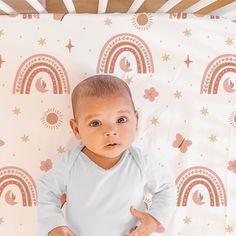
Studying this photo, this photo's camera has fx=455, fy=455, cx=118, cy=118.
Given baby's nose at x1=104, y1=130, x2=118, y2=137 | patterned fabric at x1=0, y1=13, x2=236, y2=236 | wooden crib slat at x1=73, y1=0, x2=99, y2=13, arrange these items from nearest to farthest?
baby's nose at x1=104, y1=130, x2=118, y2=137
patterned fabric at x1=0, y1=13, x2=236, y2=236
wooden crib slat at x1=73, y1=0, x2=99, y2=13

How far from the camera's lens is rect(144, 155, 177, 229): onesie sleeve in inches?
52.0

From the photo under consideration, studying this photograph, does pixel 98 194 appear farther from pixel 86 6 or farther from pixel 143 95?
pixel 86 6

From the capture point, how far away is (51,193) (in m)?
1.33

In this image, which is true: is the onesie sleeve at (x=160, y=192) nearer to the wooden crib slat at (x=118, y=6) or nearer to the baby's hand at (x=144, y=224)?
A: the baby's hand at (x=144, y=224)

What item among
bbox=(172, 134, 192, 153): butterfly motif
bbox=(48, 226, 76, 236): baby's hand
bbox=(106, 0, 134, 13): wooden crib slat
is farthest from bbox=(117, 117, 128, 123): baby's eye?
bbox=(106, 0, 134, 13): wooden crib slat

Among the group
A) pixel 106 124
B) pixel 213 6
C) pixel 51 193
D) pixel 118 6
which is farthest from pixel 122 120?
pixel 213 6

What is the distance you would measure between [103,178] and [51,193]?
6.4 inches

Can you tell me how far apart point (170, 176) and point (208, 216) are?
0.18m

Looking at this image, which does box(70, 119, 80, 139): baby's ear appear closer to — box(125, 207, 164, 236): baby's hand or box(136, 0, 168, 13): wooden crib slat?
box(125, 207, 164, 236): baby's hand

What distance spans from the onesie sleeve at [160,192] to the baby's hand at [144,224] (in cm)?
2

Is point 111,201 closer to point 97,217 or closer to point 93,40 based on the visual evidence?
point 97,217

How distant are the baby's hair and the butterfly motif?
0.22 m

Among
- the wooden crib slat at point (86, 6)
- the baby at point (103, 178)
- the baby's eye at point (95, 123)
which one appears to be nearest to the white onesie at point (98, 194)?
the baby at point (103, 178)

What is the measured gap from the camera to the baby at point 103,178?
1.26 meters
